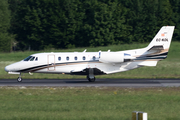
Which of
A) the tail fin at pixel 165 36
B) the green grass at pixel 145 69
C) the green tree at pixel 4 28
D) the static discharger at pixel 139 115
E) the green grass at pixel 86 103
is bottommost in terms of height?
the green grass at pixel 86 103

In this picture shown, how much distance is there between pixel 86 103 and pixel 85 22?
173 feet

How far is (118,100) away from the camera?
17562mm

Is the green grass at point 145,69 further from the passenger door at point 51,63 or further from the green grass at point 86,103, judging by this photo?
the green grass at point 86,103

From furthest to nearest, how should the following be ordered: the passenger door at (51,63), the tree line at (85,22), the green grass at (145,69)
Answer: the tree line at (85,22) → the green grass at (145,69) → the passenger door at (51,63)

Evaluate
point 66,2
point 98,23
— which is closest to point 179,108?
point 98,23

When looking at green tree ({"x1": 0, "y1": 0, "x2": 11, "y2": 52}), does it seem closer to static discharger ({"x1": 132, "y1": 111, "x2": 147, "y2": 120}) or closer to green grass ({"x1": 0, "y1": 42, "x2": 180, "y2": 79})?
green grass ({"x1": 0, "y1": 42, "x2": 180, "y2": 79})

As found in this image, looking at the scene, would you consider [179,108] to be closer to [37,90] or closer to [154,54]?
[37,90]

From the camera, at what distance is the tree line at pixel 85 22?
2574 inches

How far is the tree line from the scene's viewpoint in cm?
6538

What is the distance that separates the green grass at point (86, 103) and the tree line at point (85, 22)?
138ft

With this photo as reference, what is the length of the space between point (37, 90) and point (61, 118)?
9.40 meters

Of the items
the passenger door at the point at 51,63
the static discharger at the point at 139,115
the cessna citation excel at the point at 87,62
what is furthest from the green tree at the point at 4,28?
the static discharger at the point at 139,115

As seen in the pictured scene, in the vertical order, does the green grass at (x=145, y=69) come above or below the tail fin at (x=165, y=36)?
below

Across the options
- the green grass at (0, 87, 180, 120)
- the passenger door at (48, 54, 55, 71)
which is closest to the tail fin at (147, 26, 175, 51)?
the green grass at (0, 87, 180, 120)
